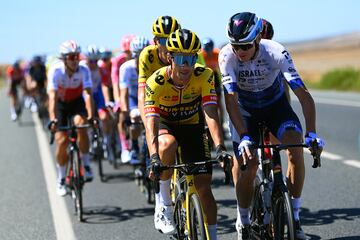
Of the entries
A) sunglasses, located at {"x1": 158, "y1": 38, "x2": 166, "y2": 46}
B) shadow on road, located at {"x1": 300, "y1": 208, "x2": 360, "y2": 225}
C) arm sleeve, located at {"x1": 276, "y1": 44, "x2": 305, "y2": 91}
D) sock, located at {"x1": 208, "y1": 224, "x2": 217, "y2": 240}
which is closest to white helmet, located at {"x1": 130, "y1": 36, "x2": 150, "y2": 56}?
sunglasses, located at {"x1": 158, "y1": 38, "x2": 166, "y2": 46}

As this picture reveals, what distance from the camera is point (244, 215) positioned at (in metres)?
6.09

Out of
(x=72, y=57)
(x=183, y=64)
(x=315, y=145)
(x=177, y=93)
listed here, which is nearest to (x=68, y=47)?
(x=72, y=57)

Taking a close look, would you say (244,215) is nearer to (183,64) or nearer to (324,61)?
(183,64)

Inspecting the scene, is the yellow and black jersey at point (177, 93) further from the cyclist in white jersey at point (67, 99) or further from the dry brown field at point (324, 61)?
the dry brown field at point (324, 61)

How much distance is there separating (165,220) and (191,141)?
2.62ft

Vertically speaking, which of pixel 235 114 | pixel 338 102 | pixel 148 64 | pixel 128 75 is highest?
pixel 148 64

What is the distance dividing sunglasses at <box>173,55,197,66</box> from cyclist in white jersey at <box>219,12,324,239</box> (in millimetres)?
359

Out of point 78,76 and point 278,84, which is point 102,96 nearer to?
point 78,76

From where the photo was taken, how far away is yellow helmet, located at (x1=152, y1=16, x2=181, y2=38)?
703 centimetres

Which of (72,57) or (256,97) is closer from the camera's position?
(256,97)

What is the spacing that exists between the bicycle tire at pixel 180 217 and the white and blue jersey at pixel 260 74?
1.01m

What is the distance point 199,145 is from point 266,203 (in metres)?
0.82

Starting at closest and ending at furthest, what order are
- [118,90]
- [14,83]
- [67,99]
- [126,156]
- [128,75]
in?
[67,99]
[128,75]
[126,156]
[118,90]
[14,83]

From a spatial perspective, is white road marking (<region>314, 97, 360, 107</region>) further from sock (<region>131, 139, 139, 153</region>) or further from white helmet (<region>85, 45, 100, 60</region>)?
sock (<region>131, 139, 139, 153</region>)
